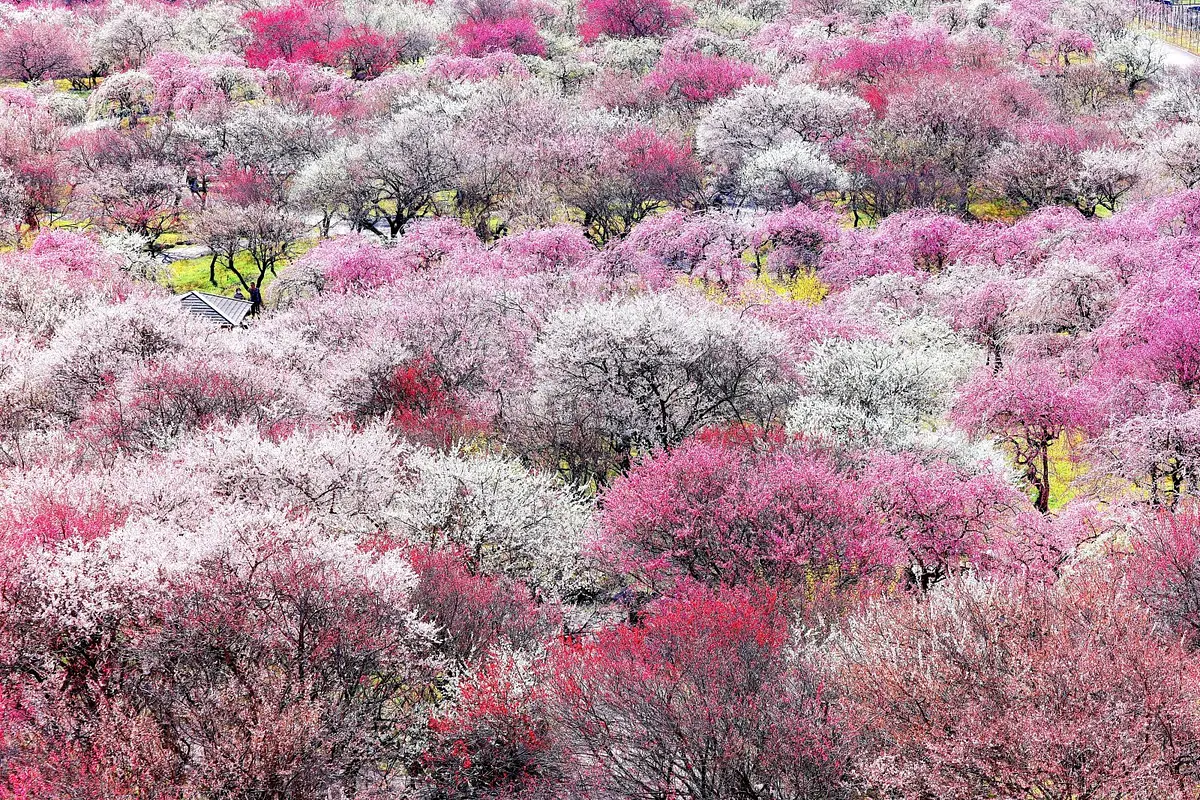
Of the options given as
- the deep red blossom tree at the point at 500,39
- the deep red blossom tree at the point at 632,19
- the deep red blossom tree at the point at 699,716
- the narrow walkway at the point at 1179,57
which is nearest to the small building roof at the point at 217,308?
the deep red blossom tree at the point at 699,716

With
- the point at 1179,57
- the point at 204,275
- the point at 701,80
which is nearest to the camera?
the point at 204,275

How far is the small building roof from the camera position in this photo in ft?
154

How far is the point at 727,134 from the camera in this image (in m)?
68.4

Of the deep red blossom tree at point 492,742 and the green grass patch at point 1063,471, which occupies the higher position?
the deep red blossom tree at point 492,742

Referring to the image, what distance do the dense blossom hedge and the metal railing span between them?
30.3m

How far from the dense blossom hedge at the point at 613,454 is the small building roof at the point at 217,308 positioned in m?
4.43

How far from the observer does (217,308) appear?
48375 millimetres

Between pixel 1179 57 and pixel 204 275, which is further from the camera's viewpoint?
pixel 1179 57

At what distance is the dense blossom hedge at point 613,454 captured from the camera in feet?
51.5

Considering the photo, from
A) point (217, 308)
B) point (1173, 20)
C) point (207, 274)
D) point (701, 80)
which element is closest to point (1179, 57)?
point (1173, 20)

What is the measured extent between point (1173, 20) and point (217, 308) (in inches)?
4144

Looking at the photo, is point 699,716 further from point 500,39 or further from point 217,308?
point 500,39

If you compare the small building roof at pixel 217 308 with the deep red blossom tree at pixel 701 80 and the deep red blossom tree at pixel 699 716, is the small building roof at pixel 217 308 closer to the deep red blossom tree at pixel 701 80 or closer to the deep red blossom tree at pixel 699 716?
the deep red blossom tree at pixel 699 716

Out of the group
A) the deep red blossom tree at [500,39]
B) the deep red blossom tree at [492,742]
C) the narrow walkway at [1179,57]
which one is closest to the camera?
the deep red blossom tree at [492,742]
